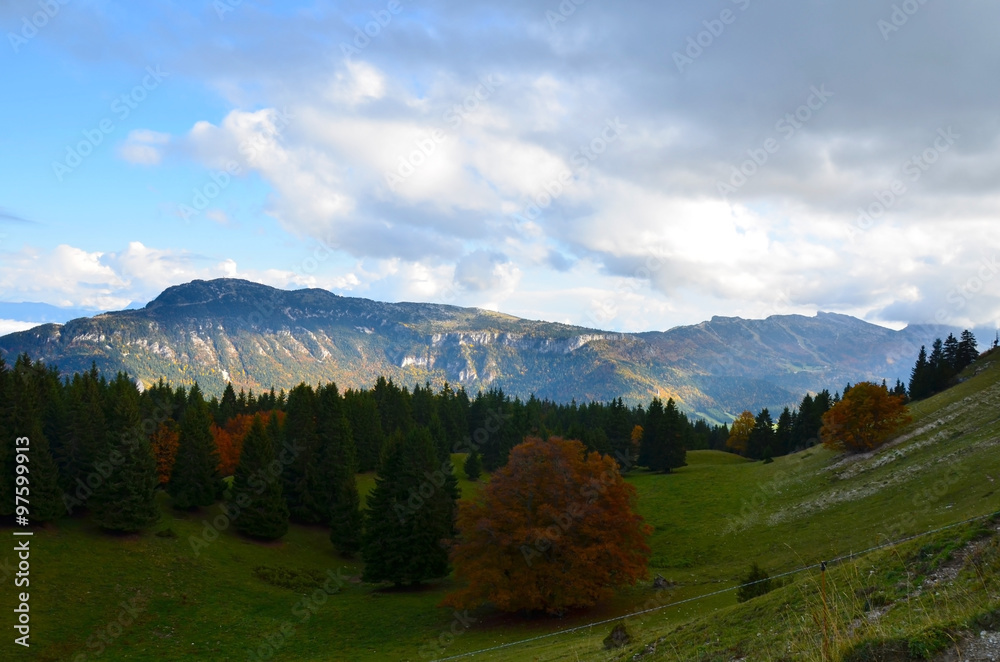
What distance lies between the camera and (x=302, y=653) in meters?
37.1

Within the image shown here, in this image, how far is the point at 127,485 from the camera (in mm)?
52969

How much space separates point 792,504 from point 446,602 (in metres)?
37.6

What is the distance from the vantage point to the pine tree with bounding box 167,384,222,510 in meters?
65.2

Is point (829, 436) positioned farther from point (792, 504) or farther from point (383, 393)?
point (383, 393)

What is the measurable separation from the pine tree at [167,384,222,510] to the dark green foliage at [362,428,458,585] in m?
23.5

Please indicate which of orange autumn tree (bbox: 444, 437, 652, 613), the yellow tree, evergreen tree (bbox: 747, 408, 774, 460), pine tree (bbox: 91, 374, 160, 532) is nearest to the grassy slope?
pine tree (bbox: 91, 374, 160, 532)

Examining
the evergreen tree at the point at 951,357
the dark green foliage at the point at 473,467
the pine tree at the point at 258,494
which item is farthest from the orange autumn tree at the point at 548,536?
the evergreen tree at the point at 951,357

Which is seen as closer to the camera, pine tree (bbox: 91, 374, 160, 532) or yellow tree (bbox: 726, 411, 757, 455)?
pine tree (bbox: 91, 374, 160, 532)

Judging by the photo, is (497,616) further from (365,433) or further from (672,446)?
(672,446)

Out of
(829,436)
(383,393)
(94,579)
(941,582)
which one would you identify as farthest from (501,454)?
(941,582)

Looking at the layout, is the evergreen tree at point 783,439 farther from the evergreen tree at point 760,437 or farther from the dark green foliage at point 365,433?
the dark green foliage at point 365,433

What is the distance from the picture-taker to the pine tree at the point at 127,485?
52.3 m

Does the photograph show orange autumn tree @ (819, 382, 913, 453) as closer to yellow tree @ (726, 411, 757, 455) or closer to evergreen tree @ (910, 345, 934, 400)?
evergreen tree @ (910, 345, 934, 400)

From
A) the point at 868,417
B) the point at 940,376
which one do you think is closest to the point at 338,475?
the point at 868,417
